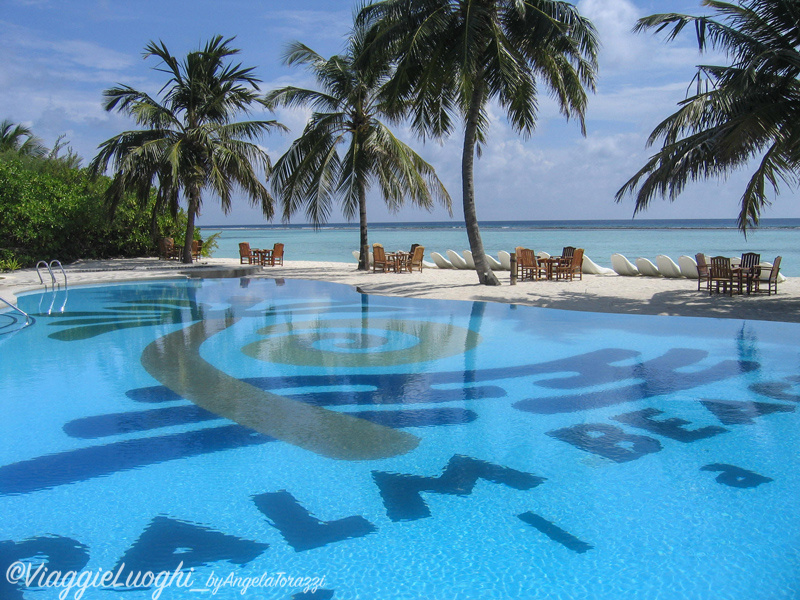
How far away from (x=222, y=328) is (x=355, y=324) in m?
2.23

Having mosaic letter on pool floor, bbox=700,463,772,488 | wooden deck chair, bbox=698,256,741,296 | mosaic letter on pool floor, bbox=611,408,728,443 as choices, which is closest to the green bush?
wooden deck chair, bbox=698,256,741,296

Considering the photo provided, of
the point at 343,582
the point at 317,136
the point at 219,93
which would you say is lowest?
the point at 343,582

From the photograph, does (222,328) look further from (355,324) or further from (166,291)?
(166,291)

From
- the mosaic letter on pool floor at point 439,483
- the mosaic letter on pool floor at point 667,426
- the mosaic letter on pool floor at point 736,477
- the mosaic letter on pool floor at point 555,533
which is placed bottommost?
the mosaic letter on pool floor at point 555,533

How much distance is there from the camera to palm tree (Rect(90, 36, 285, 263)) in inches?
732

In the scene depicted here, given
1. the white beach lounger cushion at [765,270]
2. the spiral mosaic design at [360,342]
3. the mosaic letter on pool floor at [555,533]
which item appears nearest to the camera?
the mosaic letter on pool floor at [555,533]

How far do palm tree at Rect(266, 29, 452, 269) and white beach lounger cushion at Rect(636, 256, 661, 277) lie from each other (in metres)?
5.85

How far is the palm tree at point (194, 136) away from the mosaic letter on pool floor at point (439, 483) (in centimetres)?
1579

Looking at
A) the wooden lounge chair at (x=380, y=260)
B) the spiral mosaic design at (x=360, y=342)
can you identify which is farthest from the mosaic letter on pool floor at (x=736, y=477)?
the wooden lounge chair at (x=380, y=260)

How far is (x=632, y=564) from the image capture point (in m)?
3.21

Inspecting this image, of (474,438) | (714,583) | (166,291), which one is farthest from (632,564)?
(166,291)

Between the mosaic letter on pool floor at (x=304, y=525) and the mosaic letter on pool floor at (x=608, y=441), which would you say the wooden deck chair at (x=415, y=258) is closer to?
the mosaic letter on pool floor at (x=608, y=441)

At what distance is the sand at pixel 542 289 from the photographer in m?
11.3

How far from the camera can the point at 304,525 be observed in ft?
11.8
